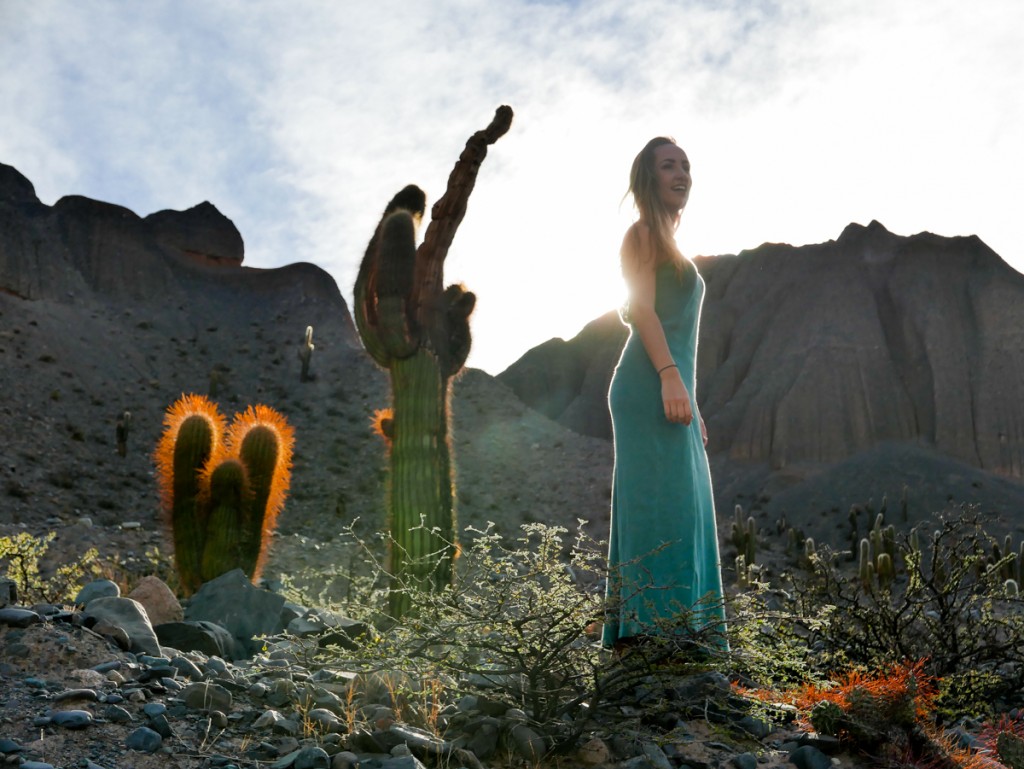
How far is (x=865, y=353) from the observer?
109ft

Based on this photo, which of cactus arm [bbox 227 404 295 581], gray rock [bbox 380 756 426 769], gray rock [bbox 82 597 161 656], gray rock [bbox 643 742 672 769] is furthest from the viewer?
cactus arm [bbox 227 404 295 581]

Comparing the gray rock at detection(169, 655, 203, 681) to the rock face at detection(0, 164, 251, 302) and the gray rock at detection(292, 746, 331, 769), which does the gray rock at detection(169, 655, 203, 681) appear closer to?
the gray rock at detection(292, 746, 331, 769)

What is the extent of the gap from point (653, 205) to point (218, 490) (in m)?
4.92

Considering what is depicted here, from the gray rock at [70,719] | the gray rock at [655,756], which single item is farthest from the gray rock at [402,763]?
the gray rock at [70,719]

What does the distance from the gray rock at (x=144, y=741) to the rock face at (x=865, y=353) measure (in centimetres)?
3020

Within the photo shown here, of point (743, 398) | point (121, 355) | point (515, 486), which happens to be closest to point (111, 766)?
point (515, 486)

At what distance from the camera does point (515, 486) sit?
22.1 m

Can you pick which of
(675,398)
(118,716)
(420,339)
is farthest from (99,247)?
(118,716)

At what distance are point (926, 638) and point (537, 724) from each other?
2.50m

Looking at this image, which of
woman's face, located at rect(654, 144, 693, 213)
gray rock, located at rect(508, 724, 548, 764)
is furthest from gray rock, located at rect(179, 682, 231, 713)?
woman's face, located at rect(654, 144, 693, 213)

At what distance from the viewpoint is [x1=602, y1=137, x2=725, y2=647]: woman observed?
392 cm

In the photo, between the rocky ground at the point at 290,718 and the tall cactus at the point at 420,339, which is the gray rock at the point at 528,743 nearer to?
the rocky ground at the point at 290,718

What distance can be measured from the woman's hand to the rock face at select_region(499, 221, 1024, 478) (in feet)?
93.6

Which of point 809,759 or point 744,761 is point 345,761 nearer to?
point 744,761
